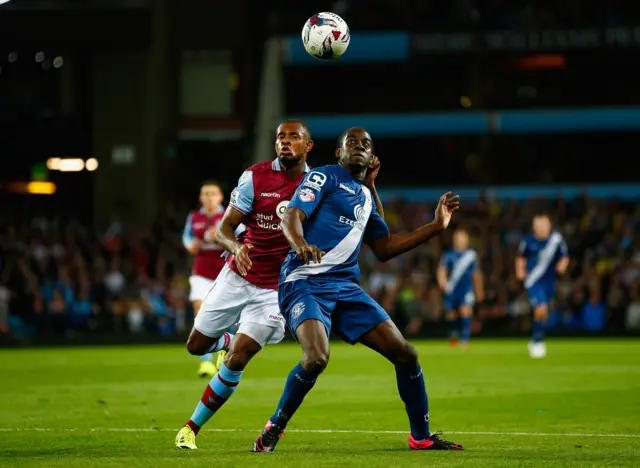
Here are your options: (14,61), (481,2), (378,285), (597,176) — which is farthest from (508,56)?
(14,61)

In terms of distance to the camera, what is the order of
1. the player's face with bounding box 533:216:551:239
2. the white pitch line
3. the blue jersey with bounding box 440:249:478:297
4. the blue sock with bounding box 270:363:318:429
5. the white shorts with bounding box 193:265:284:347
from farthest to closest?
the blue jersey with bounding box 440:249:478:297 < the player's face with bounding box 533:216:551:239 < the white pitch line < the white shorts with bounding box 193:265:284:347 < the blue sock with bounding box 270:363:318:429

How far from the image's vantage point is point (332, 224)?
9047mm

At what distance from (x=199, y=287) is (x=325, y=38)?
278 inches

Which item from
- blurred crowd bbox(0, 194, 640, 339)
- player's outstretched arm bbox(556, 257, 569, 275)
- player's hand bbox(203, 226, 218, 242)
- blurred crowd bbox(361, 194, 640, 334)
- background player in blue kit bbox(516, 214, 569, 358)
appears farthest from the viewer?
blurred crowd bbox(0, 194, 640, 339)

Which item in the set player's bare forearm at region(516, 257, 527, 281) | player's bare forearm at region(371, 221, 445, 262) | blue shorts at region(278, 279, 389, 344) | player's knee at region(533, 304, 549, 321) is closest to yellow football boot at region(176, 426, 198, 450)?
blue shorts at region(278, 279, 389, 344)

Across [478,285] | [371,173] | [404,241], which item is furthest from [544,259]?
[404,241]

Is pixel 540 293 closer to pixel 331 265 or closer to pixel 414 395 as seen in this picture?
pixel 414 395

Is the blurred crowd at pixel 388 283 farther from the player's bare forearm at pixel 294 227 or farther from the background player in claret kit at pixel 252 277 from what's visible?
the player's bare forearm at pixel 294 227

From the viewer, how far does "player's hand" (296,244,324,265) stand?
8.38m

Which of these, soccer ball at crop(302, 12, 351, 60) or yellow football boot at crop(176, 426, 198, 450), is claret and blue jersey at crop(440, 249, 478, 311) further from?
yellow football boot at crop(176, 426, 198, 450)

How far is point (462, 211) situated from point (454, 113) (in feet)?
16.0

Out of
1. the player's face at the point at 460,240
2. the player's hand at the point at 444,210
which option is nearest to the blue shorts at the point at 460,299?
the player's face at the point at 460,240

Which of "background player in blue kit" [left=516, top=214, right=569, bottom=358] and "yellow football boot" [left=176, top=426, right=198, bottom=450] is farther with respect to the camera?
"background player in blue kit" [left=516, top=214, right=569, bottom=358]

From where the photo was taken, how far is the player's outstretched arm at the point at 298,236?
8.40 metres
